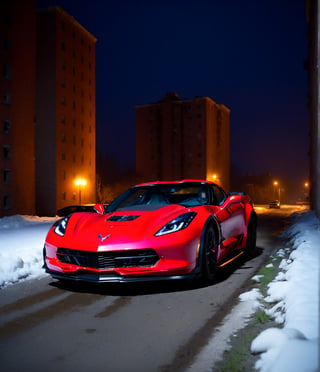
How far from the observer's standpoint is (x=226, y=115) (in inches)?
4390

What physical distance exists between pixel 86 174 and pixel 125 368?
55138 millimetres

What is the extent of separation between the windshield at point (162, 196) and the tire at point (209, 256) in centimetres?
89

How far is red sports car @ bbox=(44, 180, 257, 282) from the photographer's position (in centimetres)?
484

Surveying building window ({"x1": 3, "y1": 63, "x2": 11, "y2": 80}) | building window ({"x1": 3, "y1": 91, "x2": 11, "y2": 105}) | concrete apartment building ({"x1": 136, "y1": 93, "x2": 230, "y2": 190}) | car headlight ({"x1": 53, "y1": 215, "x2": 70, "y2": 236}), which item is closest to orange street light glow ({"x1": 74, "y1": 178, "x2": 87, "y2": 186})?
building window ({"x1": 3, "y1": 91, "x2": 11, "y2": 105})

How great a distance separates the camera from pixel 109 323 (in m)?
3.99

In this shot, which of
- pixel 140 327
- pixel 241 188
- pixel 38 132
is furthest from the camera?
pixel 241 188

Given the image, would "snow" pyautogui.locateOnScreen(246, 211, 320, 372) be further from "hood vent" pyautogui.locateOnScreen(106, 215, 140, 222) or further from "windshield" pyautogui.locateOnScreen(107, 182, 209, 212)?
"windshield" pyautogui.locateOnScreen(107, 182, 209, 212)

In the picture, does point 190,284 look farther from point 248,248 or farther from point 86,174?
point 86,174

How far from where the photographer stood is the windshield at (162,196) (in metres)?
6.66

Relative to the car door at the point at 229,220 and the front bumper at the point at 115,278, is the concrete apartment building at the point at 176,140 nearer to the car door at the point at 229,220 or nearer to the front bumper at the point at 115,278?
the car door at the point at 229,220

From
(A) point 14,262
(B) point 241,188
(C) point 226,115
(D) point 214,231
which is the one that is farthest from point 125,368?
(B) point 241,188

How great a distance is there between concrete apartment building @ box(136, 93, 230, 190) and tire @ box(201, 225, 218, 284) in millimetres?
88509

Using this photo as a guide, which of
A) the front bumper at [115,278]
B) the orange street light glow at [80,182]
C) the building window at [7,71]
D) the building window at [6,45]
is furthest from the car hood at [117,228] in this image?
the orange street light glow at [80,182]

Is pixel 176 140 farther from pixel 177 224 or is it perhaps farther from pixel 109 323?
pixel 109 323
